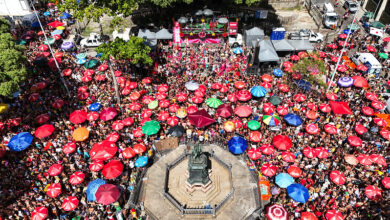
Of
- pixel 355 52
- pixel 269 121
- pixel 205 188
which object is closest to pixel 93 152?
pixel 205 188

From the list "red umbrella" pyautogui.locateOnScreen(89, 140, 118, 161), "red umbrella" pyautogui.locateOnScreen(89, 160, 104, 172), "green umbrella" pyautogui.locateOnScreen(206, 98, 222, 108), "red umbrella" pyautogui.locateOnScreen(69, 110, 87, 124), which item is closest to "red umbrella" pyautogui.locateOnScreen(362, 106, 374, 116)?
"green umbrella" pyautogui.locateOnScreen(206, 98, 222, 108)

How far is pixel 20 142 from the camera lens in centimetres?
2247

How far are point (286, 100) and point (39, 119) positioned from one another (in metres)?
25.1

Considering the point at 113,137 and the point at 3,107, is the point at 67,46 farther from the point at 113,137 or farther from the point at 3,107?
the point at 113,137

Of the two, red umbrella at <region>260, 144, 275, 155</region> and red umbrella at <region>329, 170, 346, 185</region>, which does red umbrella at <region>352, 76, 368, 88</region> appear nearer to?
red umbrella at <region>329, 170, 346, 185</region>

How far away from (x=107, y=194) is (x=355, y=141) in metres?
20.5

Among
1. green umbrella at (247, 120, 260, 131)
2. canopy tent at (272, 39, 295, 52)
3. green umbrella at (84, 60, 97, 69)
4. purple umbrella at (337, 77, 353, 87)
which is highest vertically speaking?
canopy tent at (272, 39, 295, 52)

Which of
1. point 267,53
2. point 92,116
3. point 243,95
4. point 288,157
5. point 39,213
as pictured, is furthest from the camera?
point 267,53

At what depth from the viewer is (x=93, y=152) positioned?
21.3 m

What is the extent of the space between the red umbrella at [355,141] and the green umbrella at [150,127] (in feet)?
54.8

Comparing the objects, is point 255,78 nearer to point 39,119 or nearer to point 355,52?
point 355,52

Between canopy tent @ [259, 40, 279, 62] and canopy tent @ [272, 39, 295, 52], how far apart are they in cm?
128

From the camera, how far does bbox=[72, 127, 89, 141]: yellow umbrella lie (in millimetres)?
22891

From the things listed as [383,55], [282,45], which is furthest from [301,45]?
[383,55]
